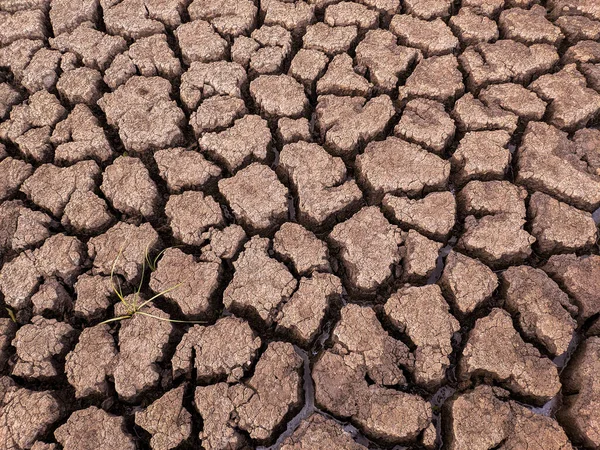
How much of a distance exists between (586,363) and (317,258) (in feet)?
3.33

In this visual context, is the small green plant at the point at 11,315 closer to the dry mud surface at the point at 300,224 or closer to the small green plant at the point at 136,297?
the dry mud surface at the point at 300,224

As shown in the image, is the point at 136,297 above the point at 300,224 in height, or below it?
below

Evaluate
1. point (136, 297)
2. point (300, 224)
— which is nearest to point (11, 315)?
point (136, 297)

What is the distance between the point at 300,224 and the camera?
195 cm

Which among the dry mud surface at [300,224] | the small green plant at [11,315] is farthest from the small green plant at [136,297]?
the small green plant at [11,315]

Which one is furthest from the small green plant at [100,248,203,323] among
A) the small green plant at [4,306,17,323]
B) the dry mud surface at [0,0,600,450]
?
the small green plant at [4,306,17,323]

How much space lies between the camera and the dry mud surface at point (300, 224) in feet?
5.23

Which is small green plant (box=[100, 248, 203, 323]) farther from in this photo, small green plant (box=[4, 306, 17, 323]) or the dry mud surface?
small green plant (box=[4, 306, 17, 323])

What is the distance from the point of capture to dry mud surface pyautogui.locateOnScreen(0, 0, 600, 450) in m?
1.59

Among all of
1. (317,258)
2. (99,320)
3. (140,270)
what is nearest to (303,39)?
(317,258)

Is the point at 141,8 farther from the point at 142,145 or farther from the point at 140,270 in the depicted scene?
the point at 140,270

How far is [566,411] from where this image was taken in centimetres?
159

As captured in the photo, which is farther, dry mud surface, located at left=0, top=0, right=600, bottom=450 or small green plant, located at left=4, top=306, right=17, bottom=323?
small green plant, located at left=4, top=306, right=17, bottom=323

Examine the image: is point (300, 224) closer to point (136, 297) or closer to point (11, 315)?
point (136, 297)
